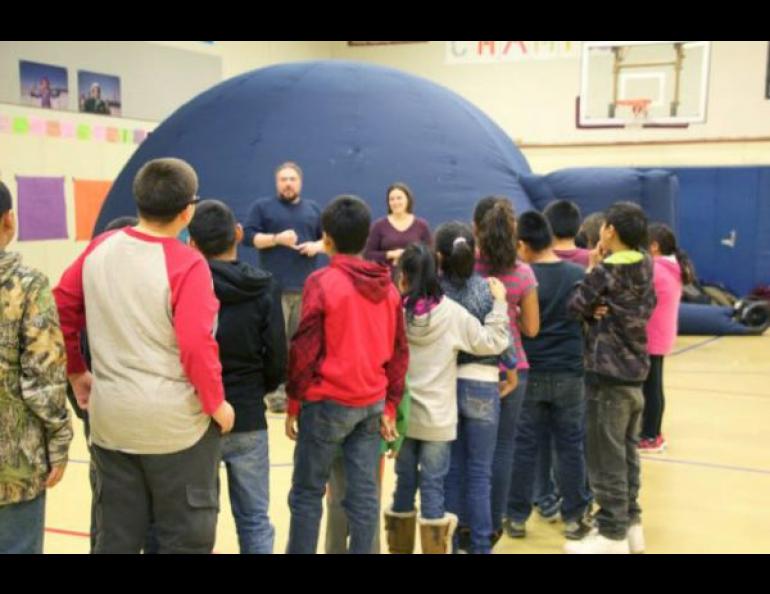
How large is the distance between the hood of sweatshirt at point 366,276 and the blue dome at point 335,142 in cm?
394

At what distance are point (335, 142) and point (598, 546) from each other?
4375mm

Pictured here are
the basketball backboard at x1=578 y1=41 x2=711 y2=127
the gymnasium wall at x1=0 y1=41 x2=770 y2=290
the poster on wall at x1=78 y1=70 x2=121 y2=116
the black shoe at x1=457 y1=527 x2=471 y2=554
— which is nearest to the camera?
the black shoe at x1=457 y1=527 x2=471 y2=554

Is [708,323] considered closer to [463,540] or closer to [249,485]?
[463,540]

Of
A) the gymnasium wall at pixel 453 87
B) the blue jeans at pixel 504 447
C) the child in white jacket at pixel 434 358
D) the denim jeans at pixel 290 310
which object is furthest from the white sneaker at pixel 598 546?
the gymnasium wall at pixel 453 87

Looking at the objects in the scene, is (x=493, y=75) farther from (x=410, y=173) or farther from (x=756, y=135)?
(x=410, y=173)

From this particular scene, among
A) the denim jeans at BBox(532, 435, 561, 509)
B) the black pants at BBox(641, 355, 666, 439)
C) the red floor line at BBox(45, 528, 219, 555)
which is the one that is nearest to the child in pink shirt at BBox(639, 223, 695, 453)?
the black pants at BBox(641, 355, 666, 439)

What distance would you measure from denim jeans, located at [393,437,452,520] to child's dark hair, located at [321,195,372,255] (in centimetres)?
79

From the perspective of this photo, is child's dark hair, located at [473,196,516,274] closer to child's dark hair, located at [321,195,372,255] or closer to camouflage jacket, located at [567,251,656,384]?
camouflage jacket, located at [567,251,656,384]

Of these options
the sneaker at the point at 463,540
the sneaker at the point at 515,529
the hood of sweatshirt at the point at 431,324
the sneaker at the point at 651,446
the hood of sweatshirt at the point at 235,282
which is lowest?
the sneaker at the point at 651,446

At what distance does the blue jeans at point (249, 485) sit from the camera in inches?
107

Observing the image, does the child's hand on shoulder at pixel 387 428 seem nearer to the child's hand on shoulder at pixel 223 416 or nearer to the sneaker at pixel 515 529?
the child's hand on shoulder at pixel 223 416

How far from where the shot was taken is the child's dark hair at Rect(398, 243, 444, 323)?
300 centimetres

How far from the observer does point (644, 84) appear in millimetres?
12234

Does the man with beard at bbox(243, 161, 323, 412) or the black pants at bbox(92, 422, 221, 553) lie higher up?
the man with beard at bbox(243, 161, 323, 412)
